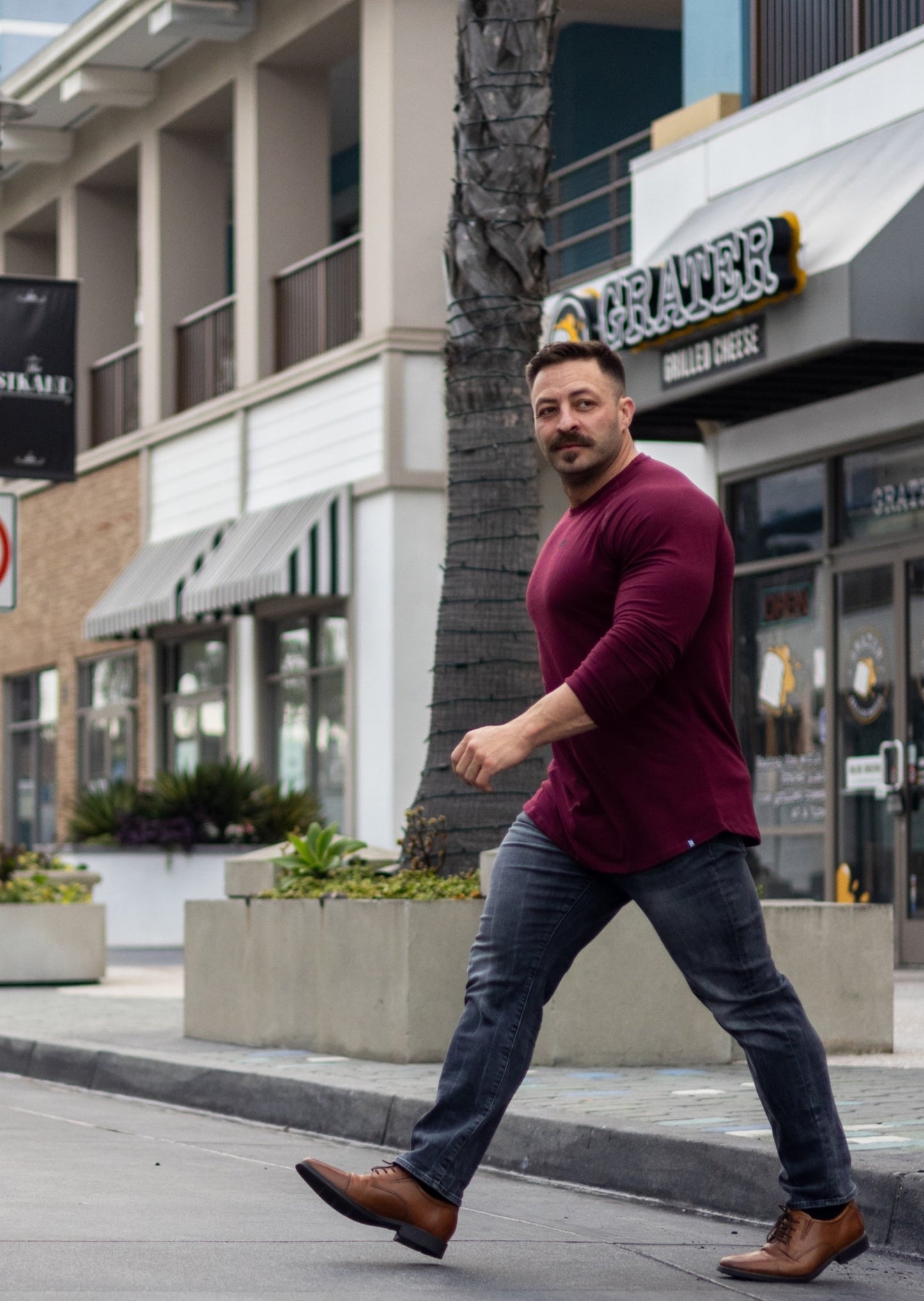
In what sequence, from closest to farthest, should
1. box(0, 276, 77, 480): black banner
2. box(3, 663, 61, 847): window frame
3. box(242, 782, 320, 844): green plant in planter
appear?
box(0, 276, 77, 480): black banner, box(242, 782, 320, 844): green plant in planter, box(3, 663, 61, 847): window frame

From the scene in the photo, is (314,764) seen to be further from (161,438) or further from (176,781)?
(161,438)

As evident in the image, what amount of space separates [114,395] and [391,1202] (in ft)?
74.7

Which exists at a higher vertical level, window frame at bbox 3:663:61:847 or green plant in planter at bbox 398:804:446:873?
window frame at bbox 3:663:61:847

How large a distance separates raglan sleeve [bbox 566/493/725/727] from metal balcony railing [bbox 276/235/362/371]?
16621 mm

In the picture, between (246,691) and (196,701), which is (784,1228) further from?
(196,701)

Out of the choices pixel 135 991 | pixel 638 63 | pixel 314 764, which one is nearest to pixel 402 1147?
pixel 135 991

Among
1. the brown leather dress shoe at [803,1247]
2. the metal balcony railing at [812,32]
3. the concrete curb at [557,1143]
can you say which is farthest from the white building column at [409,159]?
the brown leather dress shoe at [803,1247]

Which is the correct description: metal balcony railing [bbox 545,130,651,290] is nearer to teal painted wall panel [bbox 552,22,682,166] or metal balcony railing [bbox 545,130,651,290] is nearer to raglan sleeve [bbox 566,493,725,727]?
teal painted wall panel [bbox 552,22,682,166]

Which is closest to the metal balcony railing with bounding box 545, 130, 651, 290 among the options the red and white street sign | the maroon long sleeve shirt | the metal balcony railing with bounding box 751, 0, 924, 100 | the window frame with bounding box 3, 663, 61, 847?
the metal balcony railing with bounding box 751, 0, 924, 100

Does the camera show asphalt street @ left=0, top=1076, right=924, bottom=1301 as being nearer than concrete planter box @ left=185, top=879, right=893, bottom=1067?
Yes

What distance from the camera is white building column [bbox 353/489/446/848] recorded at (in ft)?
66.1

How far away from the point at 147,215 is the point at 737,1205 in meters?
20.9

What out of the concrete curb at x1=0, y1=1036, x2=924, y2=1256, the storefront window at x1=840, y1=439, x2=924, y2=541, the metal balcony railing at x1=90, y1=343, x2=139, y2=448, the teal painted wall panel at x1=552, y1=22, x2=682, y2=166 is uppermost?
the teal painted wall panel at x1=552, y1=22, x2=682, y2=166

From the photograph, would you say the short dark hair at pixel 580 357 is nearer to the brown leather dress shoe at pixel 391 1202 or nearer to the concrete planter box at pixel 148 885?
the brown leather dress shoe at pixel 391 1202
